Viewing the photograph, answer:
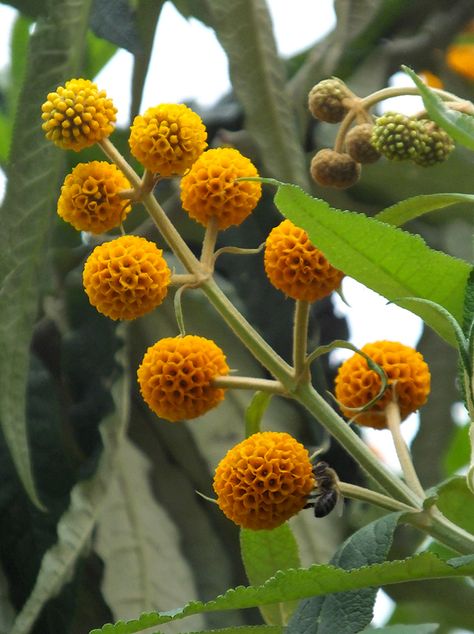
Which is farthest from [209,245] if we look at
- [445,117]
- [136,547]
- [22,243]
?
[136,547]

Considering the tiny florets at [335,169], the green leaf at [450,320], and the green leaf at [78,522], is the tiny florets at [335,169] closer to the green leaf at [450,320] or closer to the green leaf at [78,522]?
the green leaf at [450,320]

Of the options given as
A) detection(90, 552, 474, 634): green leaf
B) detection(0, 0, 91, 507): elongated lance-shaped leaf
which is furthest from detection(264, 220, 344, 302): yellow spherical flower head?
detection(0, 0, 91, 507): elongated lance-shaped leaf

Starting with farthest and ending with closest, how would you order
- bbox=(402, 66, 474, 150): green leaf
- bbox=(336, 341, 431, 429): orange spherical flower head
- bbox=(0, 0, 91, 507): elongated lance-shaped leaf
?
bbox=(0, 0, 91, 507): elongated lance-shaped leaf, bbox=(336, 341, 431, 429): orange spherical flower head, bbox=(402, 66, 474, 150): green leaf

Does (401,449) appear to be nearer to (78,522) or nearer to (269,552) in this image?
(269,552)

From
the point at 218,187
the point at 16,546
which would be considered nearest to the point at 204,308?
the point at 16,546

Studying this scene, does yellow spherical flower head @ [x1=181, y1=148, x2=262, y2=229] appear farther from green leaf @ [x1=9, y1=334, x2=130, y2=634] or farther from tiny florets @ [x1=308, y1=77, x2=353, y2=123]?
green leaf @ [x1=9, y1=334, x2=130, y2=634]

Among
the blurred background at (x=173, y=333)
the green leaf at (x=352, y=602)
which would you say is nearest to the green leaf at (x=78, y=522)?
the blurred background at (x=173, y=333)
